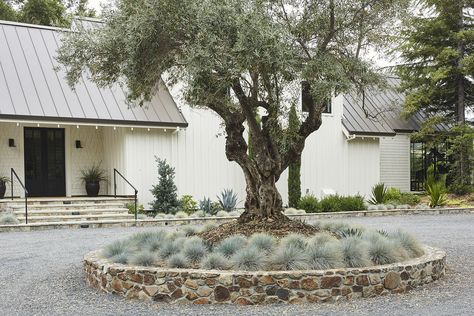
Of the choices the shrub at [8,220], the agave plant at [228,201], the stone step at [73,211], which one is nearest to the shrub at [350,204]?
the agave plant at [228,201]

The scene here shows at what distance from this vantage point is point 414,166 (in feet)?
69.5

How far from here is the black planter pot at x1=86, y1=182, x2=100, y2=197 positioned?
15719 millimetres

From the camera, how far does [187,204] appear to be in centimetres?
1552

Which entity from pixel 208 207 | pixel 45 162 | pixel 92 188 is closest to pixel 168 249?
pixel 208 207

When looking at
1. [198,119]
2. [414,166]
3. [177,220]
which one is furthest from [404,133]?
[177,220]

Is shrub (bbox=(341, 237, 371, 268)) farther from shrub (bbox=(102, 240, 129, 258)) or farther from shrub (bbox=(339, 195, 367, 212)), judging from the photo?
shrub (bbox=(339, 195, 367, 212))

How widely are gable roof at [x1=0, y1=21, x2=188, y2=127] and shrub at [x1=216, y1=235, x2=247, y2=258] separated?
829 centimetres

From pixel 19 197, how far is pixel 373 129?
11349 mm

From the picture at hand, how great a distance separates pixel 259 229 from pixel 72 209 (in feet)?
24.7

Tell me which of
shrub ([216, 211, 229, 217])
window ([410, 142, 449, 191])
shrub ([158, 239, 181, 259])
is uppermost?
window ([410, 142, 449, 191])

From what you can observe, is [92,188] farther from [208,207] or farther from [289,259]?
[289,259]

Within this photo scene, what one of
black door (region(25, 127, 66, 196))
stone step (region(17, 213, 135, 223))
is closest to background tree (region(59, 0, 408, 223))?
stone step (region(17, 213, 135, 223))

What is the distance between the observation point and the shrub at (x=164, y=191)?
1489 centimetres

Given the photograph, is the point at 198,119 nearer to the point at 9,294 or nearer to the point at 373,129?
the point at 373,129
